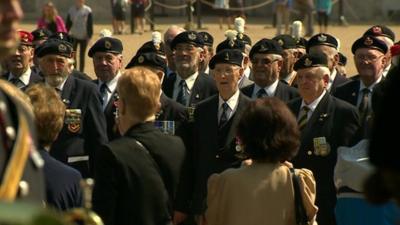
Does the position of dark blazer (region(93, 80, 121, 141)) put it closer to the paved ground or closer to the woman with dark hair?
the woman with dark hair

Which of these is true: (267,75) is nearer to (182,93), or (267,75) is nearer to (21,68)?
(182,93)

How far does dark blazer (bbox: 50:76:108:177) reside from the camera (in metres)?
9.20

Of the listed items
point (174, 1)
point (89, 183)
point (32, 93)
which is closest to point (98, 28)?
point (174, 1)

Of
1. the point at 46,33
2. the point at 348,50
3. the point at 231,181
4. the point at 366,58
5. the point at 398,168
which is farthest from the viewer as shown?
the point at 348,50

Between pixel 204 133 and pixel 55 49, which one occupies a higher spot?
pixel 55 49

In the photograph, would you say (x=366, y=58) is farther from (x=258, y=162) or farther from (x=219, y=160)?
(x=258, y=162)

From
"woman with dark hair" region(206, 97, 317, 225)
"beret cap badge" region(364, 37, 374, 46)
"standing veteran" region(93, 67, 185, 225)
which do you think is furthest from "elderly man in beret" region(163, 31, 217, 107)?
"woman with dark hair" region(206, 97, 317, 225)

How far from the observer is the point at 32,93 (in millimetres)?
6367

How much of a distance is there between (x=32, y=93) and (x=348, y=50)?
2377cm

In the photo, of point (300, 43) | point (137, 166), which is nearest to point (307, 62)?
point (137, 166)

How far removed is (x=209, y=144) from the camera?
8719mm

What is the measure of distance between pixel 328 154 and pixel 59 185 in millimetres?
2876

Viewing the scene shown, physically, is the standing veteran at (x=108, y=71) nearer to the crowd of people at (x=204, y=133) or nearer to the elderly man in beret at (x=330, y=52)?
the crowd of people at (x=204, y=133)

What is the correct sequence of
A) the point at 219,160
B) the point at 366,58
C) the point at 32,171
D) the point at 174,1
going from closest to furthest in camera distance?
1. the point at 32,171
2. the point at 219,160
3. the point at 366,58
4. the point at 174,1
